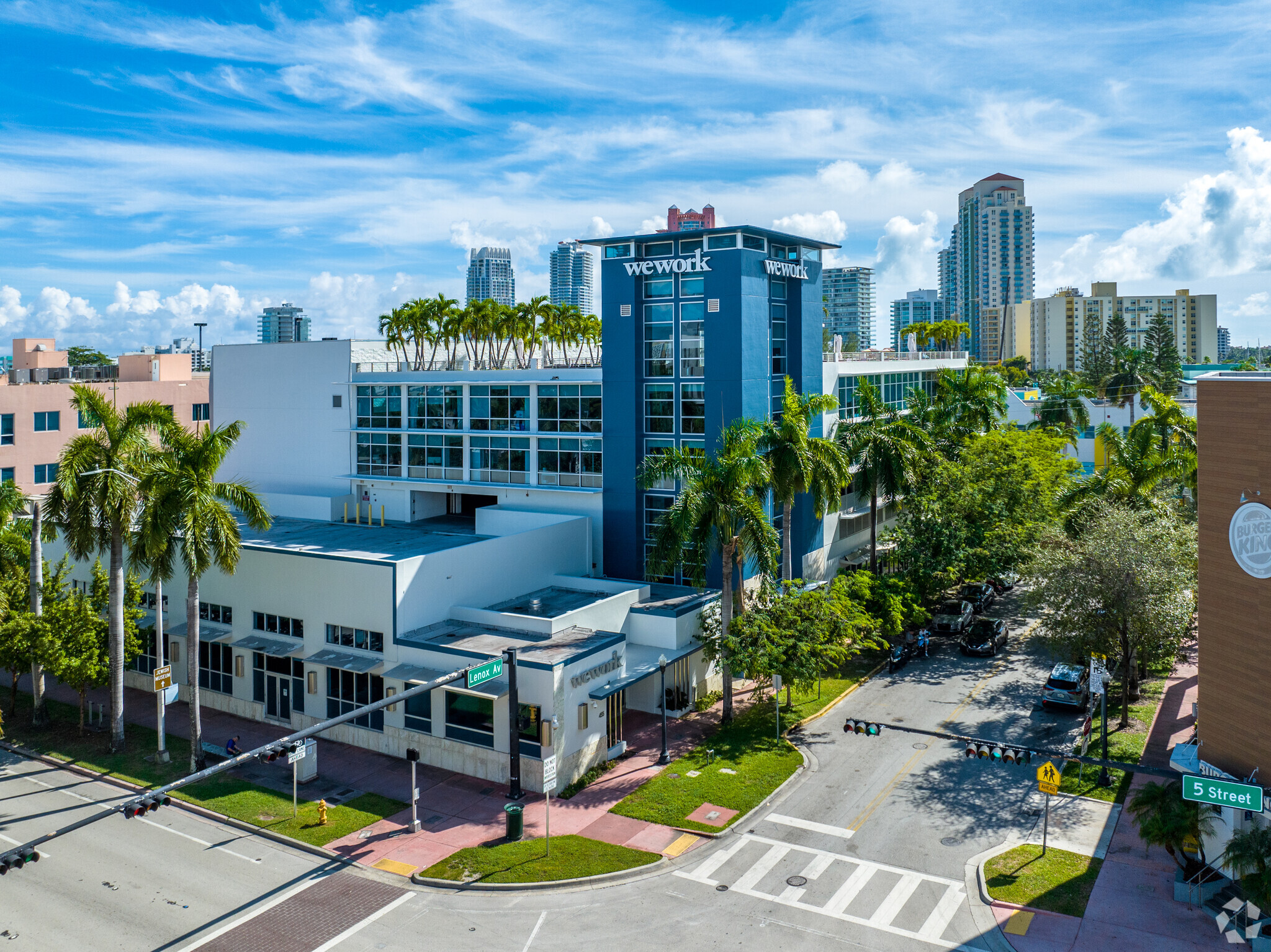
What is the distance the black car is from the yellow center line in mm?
1639

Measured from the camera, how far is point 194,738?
3278cm

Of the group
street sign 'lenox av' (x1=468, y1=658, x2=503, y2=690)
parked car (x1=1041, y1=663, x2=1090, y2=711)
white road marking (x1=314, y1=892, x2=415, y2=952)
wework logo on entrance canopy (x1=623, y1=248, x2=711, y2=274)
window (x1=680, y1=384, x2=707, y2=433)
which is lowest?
white road marking (x1=314, y1=892, x2=415, y2=952)

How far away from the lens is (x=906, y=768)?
3195cm

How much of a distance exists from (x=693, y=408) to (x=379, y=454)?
19.6 meters

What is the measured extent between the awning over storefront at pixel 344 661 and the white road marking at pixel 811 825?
15.3m

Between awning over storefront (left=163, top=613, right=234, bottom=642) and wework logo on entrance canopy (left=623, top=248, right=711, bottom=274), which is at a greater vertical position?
wework logo on entrance canopy (left=623, top=248, right=711, bottom=274)

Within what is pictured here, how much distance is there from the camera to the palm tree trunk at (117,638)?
3397 centimetres

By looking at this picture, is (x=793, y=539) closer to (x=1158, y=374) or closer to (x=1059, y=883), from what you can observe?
(x=1059, y=883)

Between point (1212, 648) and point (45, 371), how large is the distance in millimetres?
77213

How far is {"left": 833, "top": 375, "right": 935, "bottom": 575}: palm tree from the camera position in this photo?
47156mm

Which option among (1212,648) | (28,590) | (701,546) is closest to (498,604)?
(701,546)

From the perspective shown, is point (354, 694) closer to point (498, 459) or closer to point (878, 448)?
point (498, 459)

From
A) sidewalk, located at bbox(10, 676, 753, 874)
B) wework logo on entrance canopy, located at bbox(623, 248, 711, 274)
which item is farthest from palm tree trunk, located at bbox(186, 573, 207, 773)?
wework logo on entrance canopy, located at bbox(623, 248, 711, 274)

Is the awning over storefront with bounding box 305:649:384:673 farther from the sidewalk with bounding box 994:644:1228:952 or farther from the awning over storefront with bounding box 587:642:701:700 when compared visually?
the sidewalk with bounding box 994:644:1228:952
